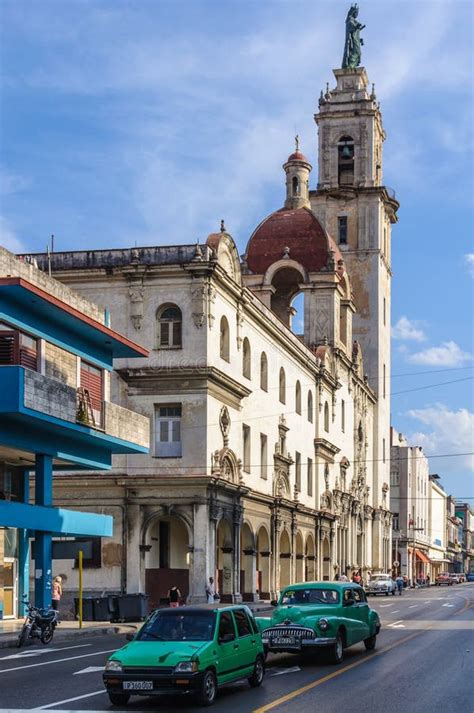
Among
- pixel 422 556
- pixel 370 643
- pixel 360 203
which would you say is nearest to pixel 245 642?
pixel 370 643

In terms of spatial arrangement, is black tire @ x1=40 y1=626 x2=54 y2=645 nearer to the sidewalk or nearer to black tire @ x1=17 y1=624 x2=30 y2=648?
the sidewalk

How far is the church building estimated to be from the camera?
151 feet

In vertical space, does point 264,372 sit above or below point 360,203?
below

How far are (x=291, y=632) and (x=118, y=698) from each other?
6604 mm

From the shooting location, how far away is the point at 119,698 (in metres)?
16.3

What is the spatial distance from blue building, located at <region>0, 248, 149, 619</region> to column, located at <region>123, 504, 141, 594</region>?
6276 mm

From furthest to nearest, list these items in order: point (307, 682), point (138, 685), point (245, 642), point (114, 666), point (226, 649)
A: point (307, 682) → point (245, 642) → point (226, 649) → point (114, 666) → point (138, 685)

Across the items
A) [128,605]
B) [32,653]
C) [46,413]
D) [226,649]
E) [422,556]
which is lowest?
[422,556]

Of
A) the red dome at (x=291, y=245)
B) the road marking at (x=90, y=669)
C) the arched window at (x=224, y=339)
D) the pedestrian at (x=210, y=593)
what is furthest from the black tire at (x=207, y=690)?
the red dome at (x=291, y=245)

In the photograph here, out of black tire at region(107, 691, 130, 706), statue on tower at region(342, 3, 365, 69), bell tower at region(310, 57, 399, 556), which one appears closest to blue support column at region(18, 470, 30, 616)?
black tire at region(107, 691, 130, 706)

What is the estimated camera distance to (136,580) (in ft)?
148

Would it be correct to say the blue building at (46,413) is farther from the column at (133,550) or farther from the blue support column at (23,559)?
the column at (133,550)

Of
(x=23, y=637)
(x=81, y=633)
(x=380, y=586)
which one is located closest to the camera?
(x=23, y=637)

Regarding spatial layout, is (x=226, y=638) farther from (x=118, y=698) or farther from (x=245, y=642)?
(x=118, y=698)
